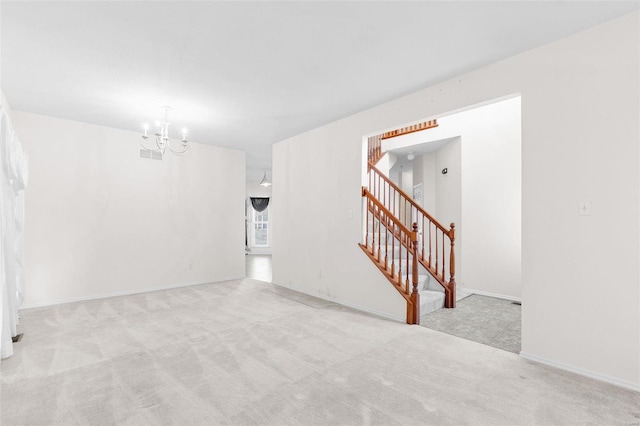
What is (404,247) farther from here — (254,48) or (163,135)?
(163,135)

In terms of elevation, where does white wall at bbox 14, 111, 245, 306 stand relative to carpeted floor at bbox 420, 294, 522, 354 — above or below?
above

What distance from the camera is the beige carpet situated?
175 centimetres

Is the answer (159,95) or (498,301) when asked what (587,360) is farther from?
(159,95)

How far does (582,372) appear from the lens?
2.23 metres

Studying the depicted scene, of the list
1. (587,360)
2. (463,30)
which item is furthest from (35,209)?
(587,360)

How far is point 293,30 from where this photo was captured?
2.27 m

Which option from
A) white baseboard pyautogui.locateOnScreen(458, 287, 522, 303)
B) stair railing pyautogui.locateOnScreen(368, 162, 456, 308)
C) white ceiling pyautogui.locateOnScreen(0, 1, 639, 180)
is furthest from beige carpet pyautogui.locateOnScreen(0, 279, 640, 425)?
white ceiling pyautogui.locateOnScreen(0, 1, 639, 180)

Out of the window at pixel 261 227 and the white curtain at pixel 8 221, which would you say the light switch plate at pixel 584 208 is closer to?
the white curtain at pixel 8 221

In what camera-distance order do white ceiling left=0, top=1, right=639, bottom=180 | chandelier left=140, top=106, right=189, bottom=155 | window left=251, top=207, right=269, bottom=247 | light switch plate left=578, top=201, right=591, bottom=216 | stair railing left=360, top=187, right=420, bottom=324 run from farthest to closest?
window left=251, top=207, right=269, bottom=247 → chandelier left=140, top=106, right=189, bottom=155 → stair railing left=360, top=187, right=420, bottom=324 → light switch plate left=578, top=201, right=591, bottom=216 → white ceiling left=0, top=1, right=639, bottom=180

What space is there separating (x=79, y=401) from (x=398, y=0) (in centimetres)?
343

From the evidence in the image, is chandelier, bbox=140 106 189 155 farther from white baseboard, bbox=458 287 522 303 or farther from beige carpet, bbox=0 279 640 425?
white baseboard, bbox=458 287 522 303

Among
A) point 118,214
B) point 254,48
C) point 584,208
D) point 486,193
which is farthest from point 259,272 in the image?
point 584,208

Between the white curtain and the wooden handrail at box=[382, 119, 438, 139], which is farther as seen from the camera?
the wooden handrail at box=[382, 119, 438, 139]

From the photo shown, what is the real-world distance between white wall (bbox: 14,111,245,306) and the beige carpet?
1106mm
